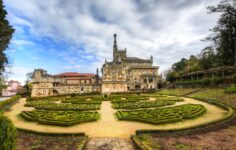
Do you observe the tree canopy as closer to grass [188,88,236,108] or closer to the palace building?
grass [188,88,236,108]

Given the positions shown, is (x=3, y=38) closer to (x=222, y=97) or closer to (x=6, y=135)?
(x=6, y=135)

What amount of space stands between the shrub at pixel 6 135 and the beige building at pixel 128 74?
184 feet

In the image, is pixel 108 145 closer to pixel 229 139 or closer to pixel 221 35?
pixel 229 139

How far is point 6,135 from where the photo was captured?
6.00 m

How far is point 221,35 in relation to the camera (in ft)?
115

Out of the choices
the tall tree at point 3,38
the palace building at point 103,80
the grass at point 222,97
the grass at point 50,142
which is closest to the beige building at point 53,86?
the palace building at point 103,80

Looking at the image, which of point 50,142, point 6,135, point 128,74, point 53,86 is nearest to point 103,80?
point 128,74

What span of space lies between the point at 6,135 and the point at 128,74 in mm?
70972

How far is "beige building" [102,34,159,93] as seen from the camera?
63.9m

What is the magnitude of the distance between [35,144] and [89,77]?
6795 centimetres

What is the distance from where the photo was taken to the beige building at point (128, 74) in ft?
210

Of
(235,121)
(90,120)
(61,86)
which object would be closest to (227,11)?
(235,121)

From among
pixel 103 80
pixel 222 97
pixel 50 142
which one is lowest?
pixel 50 142

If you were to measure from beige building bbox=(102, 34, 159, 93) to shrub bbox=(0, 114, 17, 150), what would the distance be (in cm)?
5609
